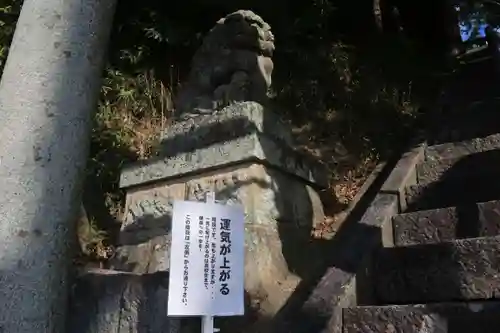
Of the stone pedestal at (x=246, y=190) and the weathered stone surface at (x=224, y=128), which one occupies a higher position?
the weathered stone surface at (x=224, y=128)

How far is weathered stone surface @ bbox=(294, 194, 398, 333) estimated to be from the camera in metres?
2.22

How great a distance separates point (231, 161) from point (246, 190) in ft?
0.58

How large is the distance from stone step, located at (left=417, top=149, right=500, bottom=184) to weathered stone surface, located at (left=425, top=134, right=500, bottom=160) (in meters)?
0.10

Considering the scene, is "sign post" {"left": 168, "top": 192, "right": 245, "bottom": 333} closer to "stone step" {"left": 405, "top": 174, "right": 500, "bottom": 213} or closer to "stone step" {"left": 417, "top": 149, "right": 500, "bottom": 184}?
"stone step" {"left": 405, "top": 174, "right": 500, "bottom": 213}

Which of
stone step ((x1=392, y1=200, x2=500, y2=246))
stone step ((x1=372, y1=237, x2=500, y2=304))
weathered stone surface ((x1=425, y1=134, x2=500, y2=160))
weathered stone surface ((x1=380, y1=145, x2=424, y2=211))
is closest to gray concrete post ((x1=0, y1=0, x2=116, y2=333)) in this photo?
stone step ((x1=372, y1=237, x2=500, y2=304))

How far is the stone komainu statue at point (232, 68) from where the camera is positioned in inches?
127

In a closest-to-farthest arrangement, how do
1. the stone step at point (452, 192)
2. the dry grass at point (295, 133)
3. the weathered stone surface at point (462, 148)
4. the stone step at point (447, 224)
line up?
the stone step at point (447, 224), the stone step at point (452, 192), the weathered stone surface at point (462, 148), the dry grass at point (295, 133)

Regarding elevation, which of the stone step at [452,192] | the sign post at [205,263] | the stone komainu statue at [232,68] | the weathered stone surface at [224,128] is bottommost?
the sign post at [205,263]

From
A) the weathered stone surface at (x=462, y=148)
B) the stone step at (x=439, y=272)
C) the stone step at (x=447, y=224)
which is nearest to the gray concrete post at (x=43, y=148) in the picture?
the stone step at (x=439, y=272)

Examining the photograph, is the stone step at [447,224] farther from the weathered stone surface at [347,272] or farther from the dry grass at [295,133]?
the dry grass at [295,133]

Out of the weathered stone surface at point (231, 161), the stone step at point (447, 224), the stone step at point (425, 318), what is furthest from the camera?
the weathered stone surface at point (231, 161)

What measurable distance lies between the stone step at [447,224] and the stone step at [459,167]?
519mm

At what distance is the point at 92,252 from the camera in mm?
3602

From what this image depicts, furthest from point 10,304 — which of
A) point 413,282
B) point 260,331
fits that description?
point 413,282
